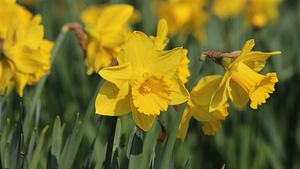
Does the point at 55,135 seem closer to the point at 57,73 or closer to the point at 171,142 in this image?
the point at 171,142

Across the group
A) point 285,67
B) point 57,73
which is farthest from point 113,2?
point 285,67

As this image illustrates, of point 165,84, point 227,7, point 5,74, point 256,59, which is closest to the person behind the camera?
point 165,84

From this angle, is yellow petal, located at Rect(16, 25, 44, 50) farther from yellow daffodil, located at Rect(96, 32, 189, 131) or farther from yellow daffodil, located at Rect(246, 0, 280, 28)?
yellow daffodil, located at Rect(246, 0, 280, 28)

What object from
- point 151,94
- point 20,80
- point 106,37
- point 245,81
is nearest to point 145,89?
point 151,94

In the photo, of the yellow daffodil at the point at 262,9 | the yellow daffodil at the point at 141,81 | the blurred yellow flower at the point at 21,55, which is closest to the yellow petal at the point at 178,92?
the yellow daffodil at the point at 141,81

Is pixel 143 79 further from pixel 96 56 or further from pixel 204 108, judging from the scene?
pixel 96 56

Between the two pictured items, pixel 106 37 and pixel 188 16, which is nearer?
pixel 106 37
